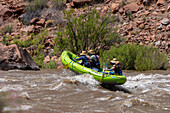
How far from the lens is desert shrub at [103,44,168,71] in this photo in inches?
402

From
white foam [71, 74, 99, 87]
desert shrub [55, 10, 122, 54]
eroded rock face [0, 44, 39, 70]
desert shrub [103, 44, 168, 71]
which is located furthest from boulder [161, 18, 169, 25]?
white foam [71, 74, 99, 87]

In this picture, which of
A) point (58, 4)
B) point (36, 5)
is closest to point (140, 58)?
point (58, 4)

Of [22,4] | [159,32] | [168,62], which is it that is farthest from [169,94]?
[22,4]

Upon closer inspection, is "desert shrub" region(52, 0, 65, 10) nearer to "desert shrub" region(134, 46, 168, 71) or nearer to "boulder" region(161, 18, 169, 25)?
"boulder" region(161, 18, 169, 25)

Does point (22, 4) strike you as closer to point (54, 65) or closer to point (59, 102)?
point (54, 65)

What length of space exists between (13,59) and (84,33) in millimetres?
4757

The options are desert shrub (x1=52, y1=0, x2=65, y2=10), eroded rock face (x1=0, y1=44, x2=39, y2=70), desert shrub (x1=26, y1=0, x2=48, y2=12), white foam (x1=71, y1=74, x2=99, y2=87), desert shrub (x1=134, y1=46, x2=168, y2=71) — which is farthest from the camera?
desert shrub (x1=26, y1=0, x2=48, y2=12)

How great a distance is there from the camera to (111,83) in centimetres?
576

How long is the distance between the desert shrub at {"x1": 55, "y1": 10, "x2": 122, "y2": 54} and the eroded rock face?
2.80m

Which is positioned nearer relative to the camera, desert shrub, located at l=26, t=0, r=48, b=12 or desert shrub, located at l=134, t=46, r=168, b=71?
desert shrub, located at l=134, t=46, r=168, b=71

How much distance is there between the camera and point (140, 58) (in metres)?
10.5

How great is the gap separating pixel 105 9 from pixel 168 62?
9.15 meters

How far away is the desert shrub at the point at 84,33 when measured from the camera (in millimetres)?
12406

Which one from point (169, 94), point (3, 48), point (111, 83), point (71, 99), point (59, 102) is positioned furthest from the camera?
point (3, 48)
